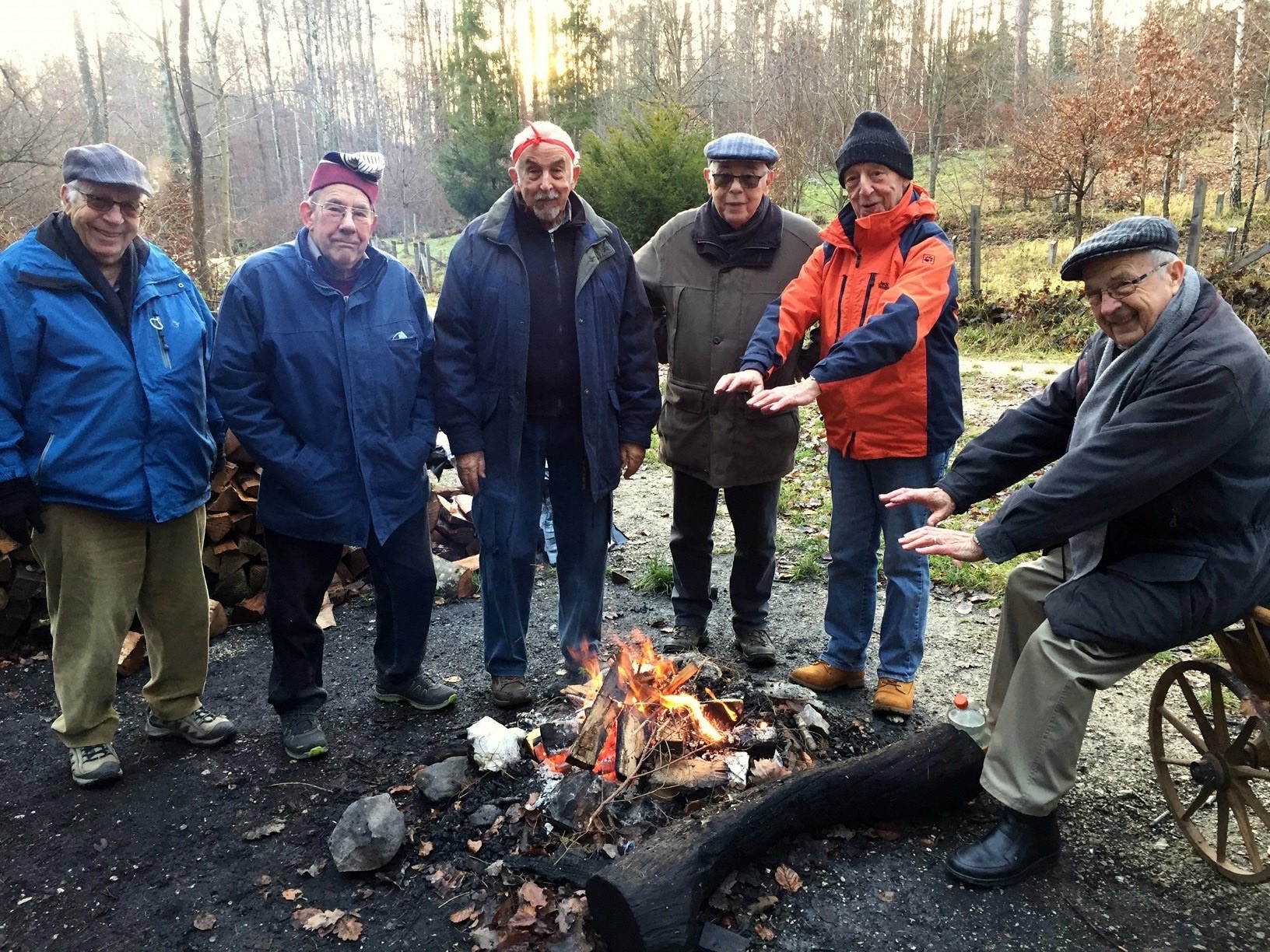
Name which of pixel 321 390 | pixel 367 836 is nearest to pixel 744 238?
pixel 321 390

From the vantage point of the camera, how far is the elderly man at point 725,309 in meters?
3.82

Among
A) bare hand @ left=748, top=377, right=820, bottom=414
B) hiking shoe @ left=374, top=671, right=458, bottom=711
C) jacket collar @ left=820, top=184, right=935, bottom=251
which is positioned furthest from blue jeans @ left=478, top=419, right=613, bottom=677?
jacket collar @ left=820, top=184, right=935, bottom=251

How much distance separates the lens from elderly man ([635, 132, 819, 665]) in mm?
3822

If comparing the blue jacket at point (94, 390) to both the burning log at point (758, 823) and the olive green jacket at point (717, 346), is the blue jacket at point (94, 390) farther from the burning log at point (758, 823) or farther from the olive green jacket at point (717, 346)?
the burning log at point (758, 823)

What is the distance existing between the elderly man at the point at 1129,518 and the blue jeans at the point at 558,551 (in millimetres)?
1589

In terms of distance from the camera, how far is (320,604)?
11.5 feet

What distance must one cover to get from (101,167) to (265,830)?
256cm

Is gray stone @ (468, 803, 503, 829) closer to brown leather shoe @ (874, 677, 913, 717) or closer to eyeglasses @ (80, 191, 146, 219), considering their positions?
brown leather shoe @ (874, 677, 913, 717)

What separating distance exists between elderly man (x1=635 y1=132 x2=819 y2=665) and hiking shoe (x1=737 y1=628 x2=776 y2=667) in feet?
2.08

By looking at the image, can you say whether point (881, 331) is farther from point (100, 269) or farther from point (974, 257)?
point (974, 257)

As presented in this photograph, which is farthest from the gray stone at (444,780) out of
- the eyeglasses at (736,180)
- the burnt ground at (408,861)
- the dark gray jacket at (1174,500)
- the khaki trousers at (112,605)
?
the eyeglasses at (736,180)

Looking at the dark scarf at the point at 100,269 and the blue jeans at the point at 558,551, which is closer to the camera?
the dark scarf at the point at 100,269

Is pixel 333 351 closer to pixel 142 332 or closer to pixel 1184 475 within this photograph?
pixel 142 332

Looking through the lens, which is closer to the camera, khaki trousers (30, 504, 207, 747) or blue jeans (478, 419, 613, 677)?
khaki trousers (30, 504, 207, 747)
